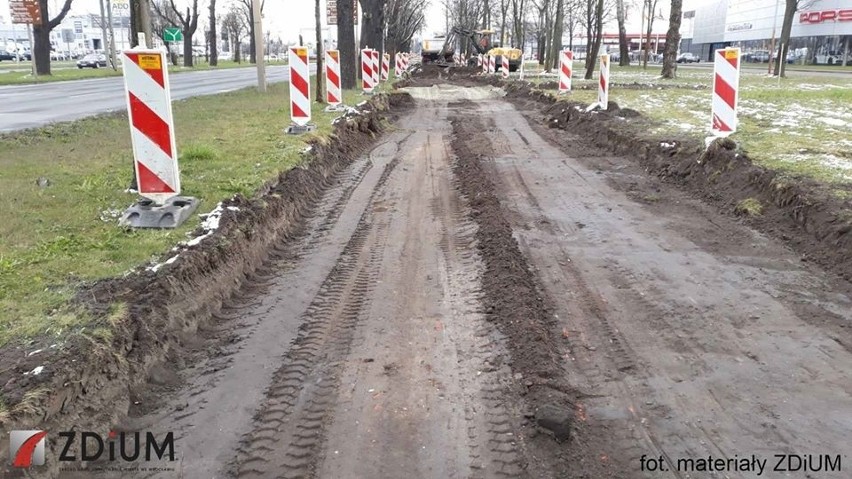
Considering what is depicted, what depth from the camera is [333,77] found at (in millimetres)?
15734

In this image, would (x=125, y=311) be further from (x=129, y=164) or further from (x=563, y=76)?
(x=563, y=76)

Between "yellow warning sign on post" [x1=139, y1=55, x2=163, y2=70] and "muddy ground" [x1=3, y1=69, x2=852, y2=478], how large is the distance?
195cm

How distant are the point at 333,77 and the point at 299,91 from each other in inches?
149

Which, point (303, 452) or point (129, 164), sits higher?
point (129, 164)

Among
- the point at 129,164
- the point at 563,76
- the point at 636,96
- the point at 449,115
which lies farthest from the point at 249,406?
the point at 563,76

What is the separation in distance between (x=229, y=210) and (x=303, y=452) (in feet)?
11.9

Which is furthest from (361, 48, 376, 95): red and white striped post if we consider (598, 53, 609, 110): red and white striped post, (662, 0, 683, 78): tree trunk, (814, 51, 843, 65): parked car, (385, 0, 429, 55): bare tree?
(814, 51, 843, 65): parked car

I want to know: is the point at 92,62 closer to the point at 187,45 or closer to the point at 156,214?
the point at 187,45

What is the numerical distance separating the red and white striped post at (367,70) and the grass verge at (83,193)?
25.8ft

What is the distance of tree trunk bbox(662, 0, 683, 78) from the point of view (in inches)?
1104

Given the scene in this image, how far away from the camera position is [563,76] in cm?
2147

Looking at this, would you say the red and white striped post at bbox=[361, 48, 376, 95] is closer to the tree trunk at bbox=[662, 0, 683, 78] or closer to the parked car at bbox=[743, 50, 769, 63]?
the tree trunk at bbox=[662, 0, 683, 78]

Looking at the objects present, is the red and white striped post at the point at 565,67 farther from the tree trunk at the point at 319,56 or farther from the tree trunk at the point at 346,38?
the tree trunk at the point at 319,56

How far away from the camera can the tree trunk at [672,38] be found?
92.0 feet
